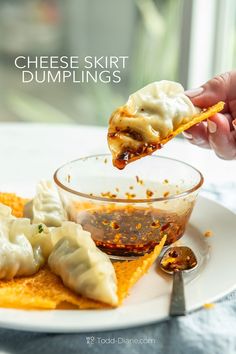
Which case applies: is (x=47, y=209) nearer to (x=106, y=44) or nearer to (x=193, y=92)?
(x=193, y=92)

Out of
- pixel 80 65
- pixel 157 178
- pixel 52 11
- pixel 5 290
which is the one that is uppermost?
pixel 5 290

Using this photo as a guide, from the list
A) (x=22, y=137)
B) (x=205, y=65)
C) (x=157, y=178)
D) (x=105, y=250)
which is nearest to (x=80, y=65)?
(x=205, y=65)

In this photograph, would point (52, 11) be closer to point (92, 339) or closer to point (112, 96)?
point (112, 96)

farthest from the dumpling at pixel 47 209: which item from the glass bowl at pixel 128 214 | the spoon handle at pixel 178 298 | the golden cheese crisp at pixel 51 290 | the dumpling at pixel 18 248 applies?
the spoon handle at pixel 178 298

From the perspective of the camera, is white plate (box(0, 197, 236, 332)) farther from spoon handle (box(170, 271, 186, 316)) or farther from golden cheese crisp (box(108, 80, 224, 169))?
golden cheese crisp (box(108, 80, 224, 169))

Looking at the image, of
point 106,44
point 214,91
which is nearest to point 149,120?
point 214,91

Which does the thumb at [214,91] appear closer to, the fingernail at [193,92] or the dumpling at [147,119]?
the fingernail at [193,92]

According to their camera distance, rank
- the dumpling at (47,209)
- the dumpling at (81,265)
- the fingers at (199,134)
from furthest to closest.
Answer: the fingers at (199,134), the dumpling at (47,209), the dumpling at (81,265)
